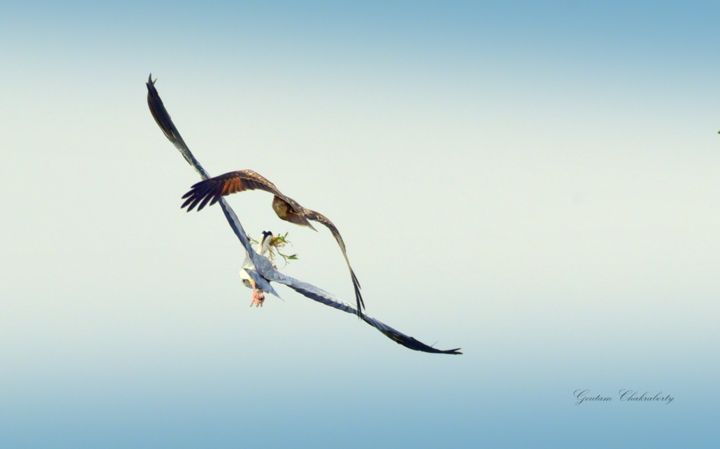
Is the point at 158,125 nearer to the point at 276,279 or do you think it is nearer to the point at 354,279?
the point at 276,279

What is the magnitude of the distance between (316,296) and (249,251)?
73.4 inches

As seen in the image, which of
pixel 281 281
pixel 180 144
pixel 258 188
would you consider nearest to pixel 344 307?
pixel 281 281

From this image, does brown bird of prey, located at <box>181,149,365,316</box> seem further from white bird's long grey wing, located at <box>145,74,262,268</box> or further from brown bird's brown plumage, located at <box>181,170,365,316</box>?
white bird's long grey wing, located at <box>145,74,262,268</box>

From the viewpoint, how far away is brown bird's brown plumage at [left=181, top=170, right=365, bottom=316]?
22.0 meters

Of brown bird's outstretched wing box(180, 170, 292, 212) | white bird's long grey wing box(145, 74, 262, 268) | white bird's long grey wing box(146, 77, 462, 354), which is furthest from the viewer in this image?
white bird's long grey wing box(146, 77, 462, 354)

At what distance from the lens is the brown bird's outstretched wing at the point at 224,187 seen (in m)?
21.8

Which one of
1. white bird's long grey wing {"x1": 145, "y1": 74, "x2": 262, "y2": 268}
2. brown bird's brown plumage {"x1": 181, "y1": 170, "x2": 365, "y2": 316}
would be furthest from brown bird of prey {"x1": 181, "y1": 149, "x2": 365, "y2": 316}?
white bird's long grey wing {"x1": 145, "y1": 74, "x2": 262, "y2": 268}

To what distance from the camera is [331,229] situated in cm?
2384

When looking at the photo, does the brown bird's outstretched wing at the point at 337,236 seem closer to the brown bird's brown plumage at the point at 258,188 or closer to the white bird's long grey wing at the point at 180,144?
the brown bird's brown plumage at the point at 258,188

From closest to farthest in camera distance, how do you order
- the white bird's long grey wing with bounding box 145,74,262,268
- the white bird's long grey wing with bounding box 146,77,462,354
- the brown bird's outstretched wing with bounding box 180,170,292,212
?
1. the brown bird's outstretched wing with bounding box 180,170,292,212
2. the white bird's long grey wing with bounding box 145,74,262,268
3. the white bird's long grey wing with bounding box 146,77,462,354

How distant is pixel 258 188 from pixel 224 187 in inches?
40.0

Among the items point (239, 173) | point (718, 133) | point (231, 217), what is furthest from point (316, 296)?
point (718, 133)

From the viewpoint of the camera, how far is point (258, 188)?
23.7 meters

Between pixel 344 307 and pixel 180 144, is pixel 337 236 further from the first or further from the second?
pixel 180 144
